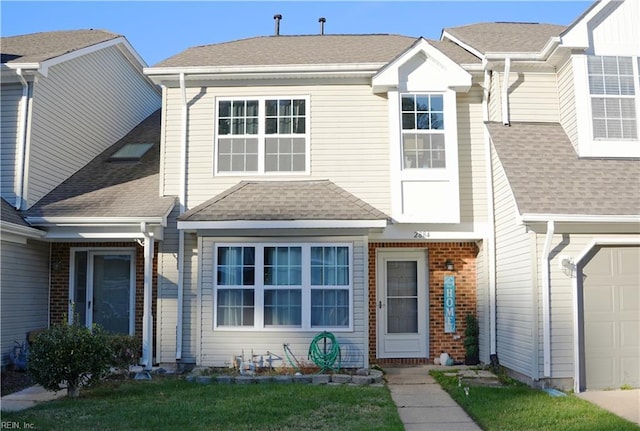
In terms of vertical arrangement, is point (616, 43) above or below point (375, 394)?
above

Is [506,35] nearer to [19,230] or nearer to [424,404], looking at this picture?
[424,404]

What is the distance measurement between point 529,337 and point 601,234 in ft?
6.23

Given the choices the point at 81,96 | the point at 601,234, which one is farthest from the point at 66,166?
the point at 601,234

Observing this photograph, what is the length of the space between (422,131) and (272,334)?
4601mm

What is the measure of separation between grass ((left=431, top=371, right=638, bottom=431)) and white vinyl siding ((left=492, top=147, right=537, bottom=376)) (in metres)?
0.77

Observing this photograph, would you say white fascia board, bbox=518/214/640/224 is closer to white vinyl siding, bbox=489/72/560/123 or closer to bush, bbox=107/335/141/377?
white vinyl siding, bbox=489/72/560/123

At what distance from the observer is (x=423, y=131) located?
1241 centimetres

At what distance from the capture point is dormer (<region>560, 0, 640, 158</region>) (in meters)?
11.3

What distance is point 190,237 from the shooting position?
1258cm

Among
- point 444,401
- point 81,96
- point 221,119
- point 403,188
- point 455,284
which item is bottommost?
point 444,401

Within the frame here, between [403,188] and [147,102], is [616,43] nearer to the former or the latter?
[403,188]

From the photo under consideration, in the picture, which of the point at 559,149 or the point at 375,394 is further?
the point at 559,149

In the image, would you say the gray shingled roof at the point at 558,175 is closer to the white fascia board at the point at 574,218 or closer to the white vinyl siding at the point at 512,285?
the white fascia board at the point at 574,218

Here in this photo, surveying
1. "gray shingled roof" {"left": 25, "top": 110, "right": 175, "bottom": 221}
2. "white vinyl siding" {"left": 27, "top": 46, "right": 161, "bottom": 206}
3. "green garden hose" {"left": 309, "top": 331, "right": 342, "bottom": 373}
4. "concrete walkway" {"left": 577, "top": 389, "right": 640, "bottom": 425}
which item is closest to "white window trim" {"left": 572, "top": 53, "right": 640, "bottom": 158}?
"concrete walkway" {"left": 577, "top": 389, "right": 640, "bottom": 425}
